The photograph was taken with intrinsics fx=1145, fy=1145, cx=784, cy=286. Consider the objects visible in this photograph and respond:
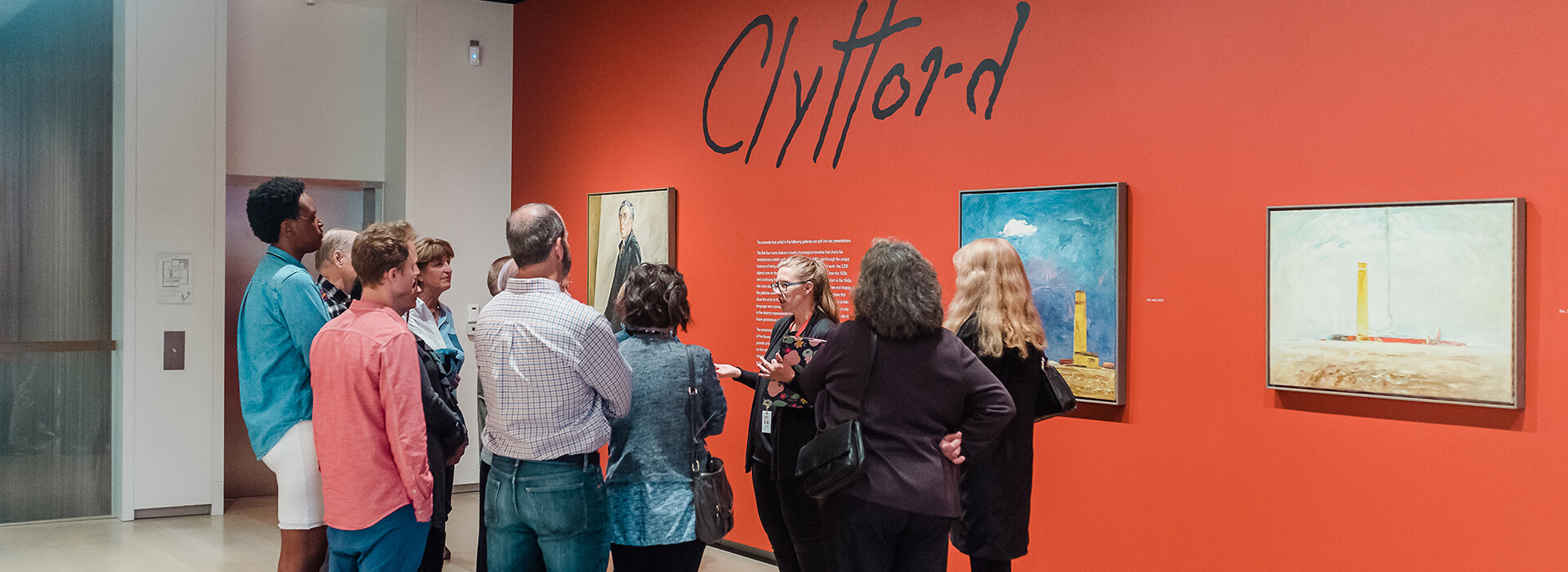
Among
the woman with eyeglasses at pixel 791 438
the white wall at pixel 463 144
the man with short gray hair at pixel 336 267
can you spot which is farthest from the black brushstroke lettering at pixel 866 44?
the white wall at pixel 463 144

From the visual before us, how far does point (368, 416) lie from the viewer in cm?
312

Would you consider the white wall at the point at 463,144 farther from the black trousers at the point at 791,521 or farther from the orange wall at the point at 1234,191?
the black trousers at the point at 791,521

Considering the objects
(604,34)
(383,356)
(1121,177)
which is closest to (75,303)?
(604,34)

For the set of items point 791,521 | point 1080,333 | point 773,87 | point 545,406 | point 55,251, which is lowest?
point 791,521

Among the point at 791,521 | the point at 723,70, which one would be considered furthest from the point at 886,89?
the point at 791,521

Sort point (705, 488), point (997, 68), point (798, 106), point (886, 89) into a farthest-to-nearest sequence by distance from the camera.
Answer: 1. point (798, 106)
2. point (886, 89)
3. point (997, 68)
4. point (705, 488)

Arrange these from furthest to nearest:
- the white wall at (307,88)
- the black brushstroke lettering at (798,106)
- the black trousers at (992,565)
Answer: the white wall at (307,88) → the black brushstroke lettering at (798,106) → the black trousers at (992,565)

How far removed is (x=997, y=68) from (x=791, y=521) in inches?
80.5

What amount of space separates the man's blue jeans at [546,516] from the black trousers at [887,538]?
2.19 ft

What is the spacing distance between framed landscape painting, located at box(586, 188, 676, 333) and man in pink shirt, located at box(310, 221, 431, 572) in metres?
3.26

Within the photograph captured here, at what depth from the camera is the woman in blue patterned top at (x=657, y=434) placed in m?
3.20

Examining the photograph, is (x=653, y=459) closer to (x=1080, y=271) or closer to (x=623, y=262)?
(x=1080, y=271)
